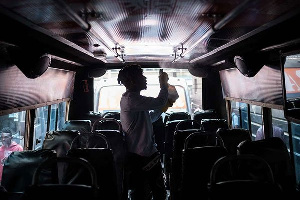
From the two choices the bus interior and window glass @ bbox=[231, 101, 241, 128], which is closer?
the bus interior

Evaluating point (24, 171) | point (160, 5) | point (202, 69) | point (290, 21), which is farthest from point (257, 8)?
point (202, 69)

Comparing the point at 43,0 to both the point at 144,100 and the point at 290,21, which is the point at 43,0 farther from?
the point at 290,21

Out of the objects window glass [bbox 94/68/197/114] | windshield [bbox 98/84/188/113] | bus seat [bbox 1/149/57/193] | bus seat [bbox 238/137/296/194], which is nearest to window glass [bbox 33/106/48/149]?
bus seat [bbox 1/149/57/193]

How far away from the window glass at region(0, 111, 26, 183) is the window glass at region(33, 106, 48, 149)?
1.02ft

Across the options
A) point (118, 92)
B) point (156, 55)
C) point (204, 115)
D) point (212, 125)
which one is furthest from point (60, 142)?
point (118, 92)

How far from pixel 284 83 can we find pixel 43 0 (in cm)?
368

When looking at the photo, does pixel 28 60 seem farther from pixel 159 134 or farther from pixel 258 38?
pixel 159 134

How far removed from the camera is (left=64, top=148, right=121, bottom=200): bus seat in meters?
2.98

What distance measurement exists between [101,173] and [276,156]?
223 centimetres

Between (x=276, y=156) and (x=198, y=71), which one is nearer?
(x=276, y=156)

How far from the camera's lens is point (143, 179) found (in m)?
3.49

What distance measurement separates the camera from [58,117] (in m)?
7.42

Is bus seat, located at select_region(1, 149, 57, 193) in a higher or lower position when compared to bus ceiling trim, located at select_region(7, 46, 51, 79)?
lower

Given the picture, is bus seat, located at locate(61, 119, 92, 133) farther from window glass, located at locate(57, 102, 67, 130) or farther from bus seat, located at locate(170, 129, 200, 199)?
bus seat, located at locate(170, 129, 200, 199)
